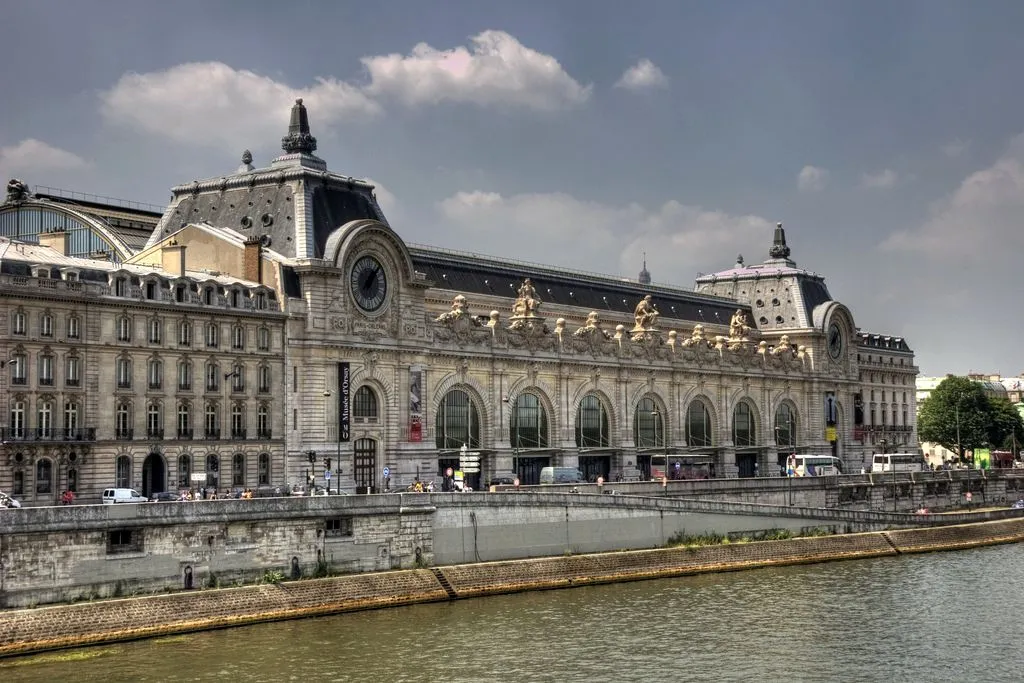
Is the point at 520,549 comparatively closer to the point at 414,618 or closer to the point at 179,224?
the point at 414,618

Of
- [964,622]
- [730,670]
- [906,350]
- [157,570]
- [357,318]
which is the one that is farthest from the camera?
[906,350]

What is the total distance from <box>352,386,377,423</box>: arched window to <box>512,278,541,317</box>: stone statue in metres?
20.0

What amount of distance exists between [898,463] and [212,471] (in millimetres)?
72872

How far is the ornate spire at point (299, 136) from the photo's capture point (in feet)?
342

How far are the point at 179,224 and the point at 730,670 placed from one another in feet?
189

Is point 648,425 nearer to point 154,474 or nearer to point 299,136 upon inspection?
point 299,136

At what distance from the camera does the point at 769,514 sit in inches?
3802

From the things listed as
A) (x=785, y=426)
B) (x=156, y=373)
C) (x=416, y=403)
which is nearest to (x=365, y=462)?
(x=416, y=403)

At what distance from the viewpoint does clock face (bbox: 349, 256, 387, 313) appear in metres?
97.9

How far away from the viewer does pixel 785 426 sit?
144 meters

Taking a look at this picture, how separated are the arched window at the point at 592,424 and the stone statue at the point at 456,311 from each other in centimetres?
1354

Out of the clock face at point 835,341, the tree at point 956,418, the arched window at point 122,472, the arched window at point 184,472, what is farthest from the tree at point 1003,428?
the arched window at point 122,472

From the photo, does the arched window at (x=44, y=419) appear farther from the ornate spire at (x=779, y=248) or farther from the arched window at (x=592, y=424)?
the ornate spire at (x=779, y=248)

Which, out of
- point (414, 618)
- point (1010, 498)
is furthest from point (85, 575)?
point (1010, 498)
